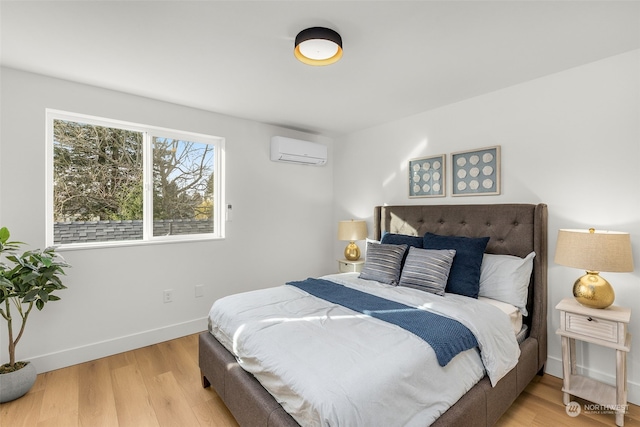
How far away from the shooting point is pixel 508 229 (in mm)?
2521

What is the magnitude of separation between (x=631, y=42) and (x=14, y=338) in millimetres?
4907

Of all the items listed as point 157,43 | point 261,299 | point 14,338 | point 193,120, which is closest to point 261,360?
point 261,299

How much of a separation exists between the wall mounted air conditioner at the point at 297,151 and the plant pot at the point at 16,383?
2.85m

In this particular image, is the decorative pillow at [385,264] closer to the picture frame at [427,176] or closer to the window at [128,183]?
the picture frame at [427,176]

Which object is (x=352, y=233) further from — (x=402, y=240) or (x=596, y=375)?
(x=596, y=375)

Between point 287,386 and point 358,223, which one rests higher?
point 358,223

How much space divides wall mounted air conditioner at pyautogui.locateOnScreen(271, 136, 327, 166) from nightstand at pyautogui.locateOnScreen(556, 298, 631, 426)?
294 cm

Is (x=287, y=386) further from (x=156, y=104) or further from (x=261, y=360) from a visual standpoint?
(x=156, y=104)

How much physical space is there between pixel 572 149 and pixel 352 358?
92.5 inches

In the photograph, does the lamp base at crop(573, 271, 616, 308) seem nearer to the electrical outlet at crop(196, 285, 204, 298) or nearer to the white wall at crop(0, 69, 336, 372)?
the white wall at crop(0, 69, 336, 372)

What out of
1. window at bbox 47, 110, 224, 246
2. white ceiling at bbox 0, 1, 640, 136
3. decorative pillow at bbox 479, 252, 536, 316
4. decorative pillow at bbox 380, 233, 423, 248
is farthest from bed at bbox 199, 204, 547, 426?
window at bbox 47, 110, 224, 246

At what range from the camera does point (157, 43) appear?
76.6 inches

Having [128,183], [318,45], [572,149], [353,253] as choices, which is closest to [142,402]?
[128,183]

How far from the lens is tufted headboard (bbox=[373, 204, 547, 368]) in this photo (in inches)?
91.7
